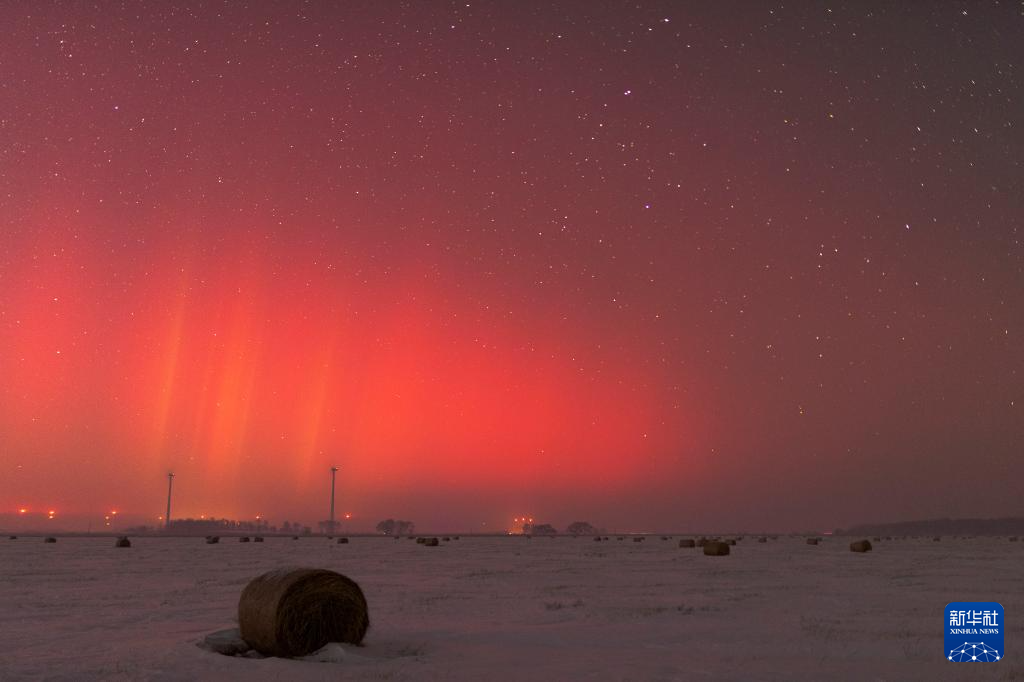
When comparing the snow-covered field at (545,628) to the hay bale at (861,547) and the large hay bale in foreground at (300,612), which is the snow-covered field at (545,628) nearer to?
the large hay bale in foreground at (300,612)

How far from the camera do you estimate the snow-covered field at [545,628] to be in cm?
1040

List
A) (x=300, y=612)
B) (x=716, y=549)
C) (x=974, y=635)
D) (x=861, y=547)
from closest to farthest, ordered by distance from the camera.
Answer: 1. (x=300, y=612)
2. (x=974, y=635)
3. (x=716, y=549)
4. (x=861, y=547)

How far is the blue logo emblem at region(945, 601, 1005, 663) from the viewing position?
1152 cm

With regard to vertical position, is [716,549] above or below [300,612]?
below

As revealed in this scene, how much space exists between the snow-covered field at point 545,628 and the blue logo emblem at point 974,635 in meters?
0.22

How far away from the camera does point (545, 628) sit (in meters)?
14.5

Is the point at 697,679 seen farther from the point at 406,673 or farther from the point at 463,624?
the point at 463,624

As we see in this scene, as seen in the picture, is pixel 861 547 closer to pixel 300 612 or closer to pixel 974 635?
pixel 974 635

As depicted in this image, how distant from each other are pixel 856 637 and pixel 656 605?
541 centimetres

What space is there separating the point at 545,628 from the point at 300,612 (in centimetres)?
441

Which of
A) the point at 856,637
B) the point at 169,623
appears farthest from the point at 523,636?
the point at 169,623

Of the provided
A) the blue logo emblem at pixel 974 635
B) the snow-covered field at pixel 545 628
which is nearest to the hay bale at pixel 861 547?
the snow-covered field at pixel 545 628

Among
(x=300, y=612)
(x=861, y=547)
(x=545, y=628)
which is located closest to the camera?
(x=300, y=612)

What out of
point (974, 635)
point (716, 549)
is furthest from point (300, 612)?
point (716, 549)
